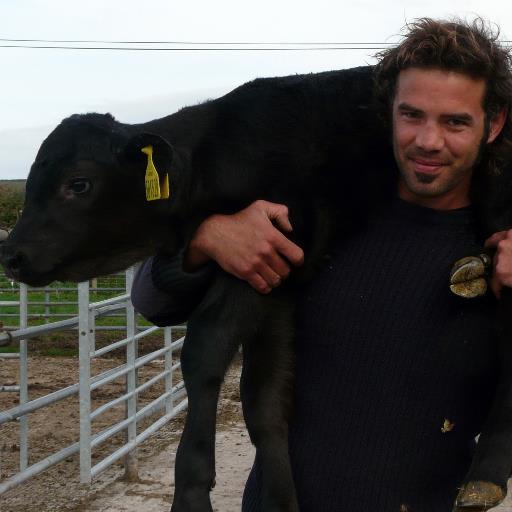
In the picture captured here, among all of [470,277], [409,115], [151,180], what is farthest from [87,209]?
[470,277]

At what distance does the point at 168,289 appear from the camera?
2.25m

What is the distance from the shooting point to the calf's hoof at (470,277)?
205 centimetres

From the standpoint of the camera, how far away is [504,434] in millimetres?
2059

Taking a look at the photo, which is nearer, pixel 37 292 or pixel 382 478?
pixel 382 478

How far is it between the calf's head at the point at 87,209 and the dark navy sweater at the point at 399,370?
56 centimetres

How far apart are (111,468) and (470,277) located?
15.5ft

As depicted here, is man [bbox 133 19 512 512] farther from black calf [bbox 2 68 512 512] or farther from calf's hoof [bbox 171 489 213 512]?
calf's hoof [bbox 171 489 213 512]

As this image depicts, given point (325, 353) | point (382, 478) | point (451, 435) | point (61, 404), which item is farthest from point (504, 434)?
point (61, 404)

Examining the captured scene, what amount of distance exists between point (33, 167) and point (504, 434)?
4.70ft

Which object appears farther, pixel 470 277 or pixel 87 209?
pixel 87 209

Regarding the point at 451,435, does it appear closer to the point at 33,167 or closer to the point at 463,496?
the point at 463,496

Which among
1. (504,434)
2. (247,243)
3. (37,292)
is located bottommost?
(37,292)

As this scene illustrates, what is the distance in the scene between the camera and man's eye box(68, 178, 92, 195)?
248cm

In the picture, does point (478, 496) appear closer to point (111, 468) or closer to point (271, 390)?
point (271, 390)
